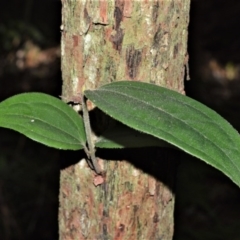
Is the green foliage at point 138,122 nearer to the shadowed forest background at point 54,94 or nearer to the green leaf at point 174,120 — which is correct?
the green leaf at point 174,120

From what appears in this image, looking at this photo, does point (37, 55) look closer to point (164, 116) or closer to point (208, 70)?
point (208, 70)

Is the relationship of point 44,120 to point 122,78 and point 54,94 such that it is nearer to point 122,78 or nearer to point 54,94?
point 122,78

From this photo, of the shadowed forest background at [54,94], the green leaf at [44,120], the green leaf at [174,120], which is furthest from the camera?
the shadowed forest background at [54,94]

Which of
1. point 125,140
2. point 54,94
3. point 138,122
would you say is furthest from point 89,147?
point 54,94

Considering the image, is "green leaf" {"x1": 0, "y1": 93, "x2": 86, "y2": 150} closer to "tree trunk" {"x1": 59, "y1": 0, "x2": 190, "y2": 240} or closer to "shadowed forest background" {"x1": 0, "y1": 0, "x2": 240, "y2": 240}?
"tree trunk" {"x1": 59, "y1": 0, "x2": 190, "y2": 240}

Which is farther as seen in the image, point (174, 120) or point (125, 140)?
point (125, 140)

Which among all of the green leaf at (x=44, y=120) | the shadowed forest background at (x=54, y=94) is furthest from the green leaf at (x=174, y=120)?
the shadowed forest background at (x=54, y=94)
